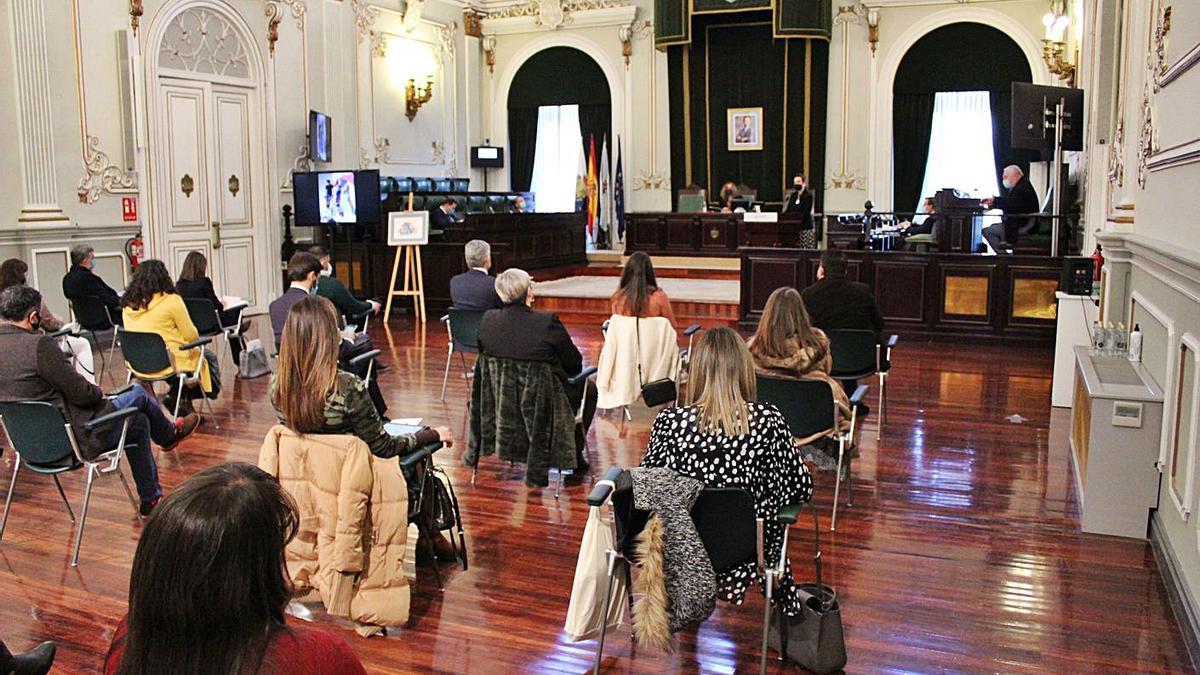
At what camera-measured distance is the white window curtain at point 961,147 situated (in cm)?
1492

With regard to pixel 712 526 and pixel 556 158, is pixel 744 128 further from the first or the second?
pixel 712 526

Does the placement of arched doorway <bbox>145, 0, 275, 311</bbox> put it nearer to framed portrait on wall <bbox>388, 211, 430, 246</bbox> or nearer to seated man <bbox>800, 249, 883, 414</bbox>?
framed portrait on wall <bbox>388, 211, 430, 246</bbox>

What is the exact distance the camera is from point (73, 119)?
1045 cm

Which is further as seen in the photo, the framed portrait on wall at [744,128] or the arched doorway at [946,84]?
the framed portrait on wall at [744,128]

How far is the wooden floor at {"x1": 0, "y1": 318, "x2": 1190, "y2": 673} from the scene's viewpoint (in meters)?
3.50

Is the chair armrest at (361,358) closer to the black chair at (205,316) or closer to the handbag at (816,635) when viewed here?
the black chair at (205,316)

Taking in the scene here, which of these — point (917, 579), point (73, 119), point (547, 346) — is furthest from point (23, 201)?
point (917, 579)

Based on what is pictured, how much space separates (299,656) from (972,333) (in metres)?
9.56

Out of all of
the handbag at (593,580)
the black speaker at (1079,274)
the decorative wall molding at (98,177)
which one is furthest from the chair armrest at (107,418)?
the decorative wall molding at (98,177)

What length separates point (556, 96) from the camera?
17.4 m

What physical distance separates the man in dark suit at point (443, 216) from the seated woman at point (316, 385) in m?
9.48

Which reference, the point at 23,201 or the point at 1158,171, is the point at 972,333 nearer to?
the point at 1158,171

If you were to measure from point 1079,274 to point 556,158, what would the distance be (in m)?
11.7

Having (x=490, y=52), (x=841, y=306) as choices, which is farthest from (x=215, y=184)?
(x=841, y=306)
